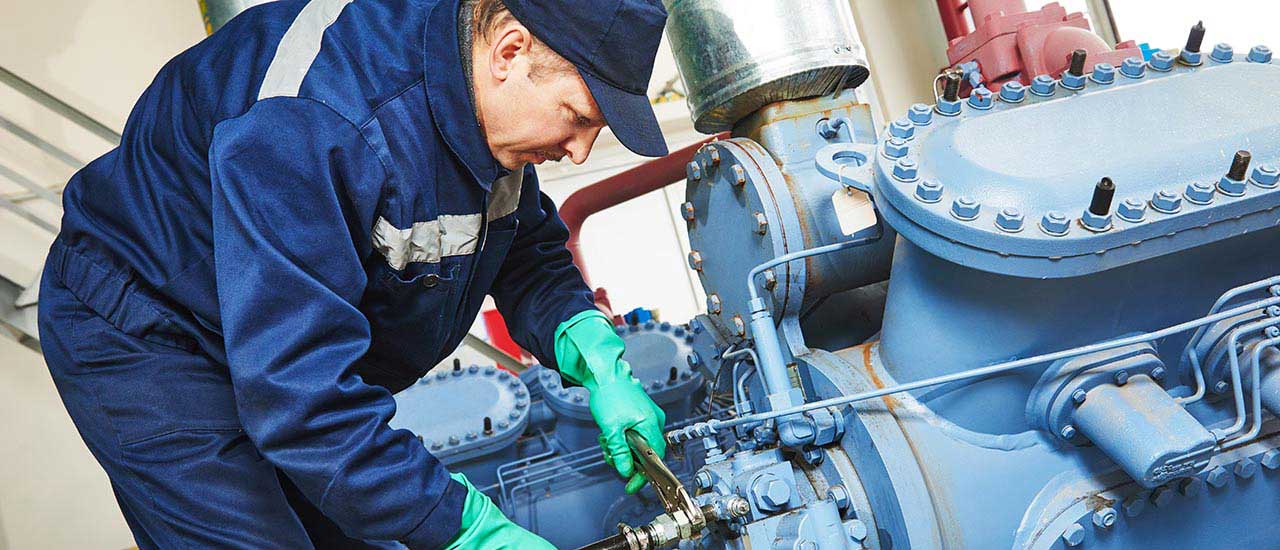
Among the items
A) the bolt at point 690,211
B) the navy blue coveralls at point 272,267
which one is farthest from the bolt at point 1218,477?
the navy blue coveralls at point 272,267

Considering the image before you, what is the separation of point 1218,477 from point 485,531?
1085mm

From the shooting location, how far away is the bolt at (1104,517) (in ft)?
4.37

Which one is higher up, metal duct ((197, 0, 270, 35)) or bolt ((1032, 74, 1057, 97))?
metal duct ((197, 0, 270, 35))

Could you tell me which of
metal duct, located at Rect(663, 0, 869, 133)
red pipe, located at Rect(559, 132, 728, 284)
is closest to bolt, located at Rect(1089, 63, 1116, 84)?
metal duct, located at Rect(663, 0, 869, 133)

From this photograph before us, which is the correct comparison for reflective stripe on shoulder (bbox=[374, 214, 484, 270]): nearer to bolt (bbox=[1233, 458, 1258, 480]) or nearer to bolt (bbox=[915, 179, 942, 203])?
bolt (bbox=[915, 179, 942, 203])

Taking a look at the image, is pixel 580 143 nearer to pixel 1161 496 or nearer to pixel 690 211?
pixel 690 211

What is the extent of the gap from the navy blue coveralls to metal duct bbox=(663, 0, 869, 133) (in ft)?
2.03

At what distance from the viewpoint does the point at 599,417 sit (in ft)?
5.41

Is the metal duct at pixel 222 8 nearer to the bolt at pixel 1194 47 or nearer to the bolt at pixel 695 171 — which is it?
the bolt at pixel 695 171

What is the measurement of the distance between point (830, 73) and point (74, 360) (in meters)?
1.32

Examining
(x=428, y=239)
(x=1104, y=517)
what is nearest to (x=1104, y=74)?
(x=1104, y=517)

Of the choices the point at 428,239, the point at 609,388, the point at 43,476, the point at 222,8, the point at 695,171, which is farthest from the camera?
the point at 43,476

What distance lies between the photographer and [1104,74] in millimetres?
1464

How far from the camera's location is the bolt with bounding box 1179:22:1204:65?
1488 millimetres
